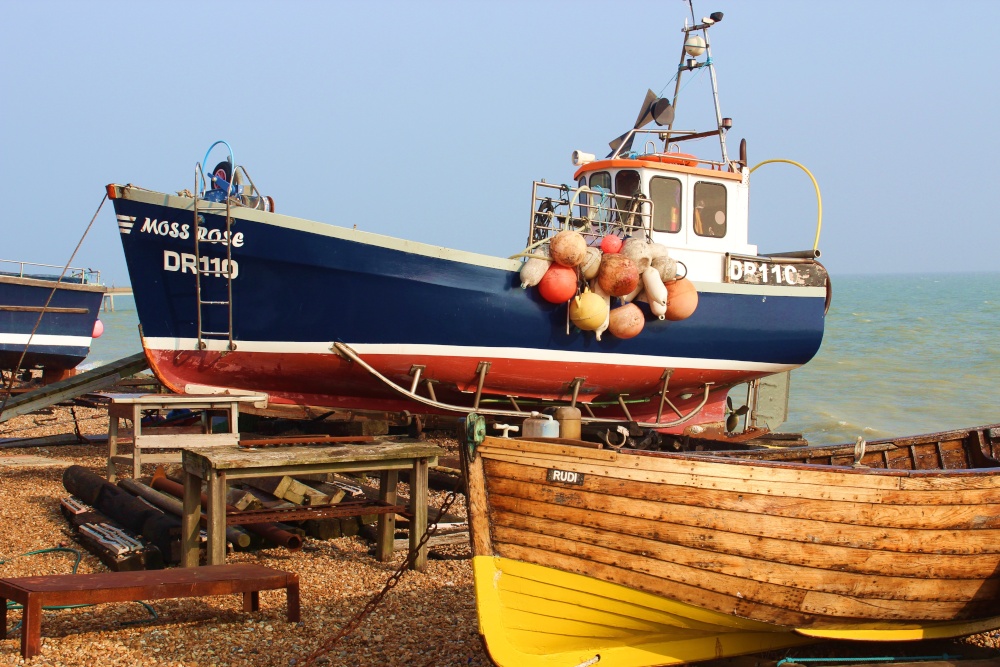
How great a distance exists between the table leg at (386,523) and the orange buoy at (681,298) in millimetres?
4785

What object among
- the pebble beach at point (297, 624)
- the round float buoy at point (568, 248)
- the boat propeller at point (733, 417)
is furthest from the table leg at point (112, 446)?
the boat propeller at point (733, 417)

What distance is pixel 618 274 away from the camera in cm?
1051

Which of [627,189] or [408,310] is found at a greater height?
[627,189]

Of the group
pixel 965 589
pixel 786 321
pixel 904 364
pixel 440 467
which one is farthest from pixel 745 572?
pixel 904 364

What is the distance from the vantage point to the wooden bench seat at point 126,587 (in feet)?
16.5

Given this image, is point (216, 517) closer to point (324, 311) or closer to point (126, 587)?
point (126, 587)

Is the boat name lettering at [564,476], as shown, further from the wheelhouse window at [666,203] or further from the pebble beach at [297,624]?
the wheelhouse window at [666,203]

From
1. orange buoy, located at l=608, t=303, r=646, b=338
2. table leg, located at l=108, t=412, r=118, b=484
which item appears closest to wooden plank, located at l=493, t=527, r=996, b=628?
table leg, located at l=108, t=412, r=118, b=484

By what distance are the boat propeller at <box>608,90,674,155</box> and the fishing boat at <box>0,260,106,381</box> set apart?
31.1 ft

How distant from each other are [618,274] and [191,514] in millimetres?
5391

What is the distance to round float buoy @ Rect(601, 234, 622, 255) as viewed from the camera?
10789mm

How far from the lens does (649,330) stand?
11469mm

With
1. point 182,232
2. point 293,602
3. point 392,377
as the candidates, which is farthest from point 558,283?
point 293,602

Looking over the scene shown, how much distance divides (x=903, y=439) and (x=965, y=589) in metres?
1.69
